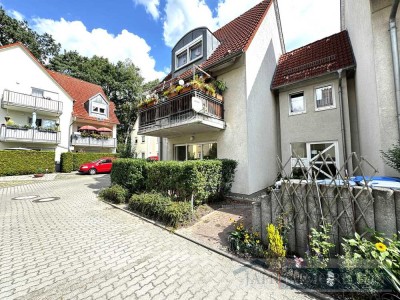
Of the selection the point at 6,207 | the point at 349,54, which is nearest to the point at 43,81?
the point at 6,207

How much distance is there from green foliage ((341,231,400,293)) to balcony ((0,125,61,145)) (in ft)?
81.1

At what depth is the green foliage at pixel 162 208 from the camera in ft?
18.9

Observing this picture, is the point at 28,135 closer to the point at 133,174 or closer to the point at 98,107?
the point at 98,107

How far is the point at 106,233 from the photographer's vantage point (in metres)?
5.29

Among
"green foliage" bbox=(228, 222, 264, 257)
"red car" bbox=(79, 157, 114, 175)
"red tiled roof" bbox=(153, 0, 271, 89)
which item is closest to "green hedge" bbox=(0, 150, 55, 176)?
"red car" bbox=(79, 157, 114, 175)

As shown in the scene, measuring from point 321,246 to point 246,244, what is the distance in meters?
1.50

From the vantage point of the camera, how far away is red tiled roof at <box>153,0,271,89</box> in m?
9.32

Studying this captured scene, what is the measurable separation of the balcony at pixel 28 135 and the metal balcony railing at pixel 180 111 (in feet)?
49.6

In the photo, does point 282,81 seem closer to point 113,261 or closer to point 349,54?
point 349,54

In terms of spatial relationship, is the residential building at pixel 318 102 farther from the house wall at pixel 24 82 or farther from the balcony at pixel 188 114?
the house wall at pixel 24 82

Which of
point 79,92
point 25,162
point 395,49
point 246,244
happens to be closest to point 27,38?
point 79,92

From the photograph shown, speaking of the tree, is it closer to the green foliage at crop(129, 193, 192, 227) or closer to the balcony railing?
the balcony railing

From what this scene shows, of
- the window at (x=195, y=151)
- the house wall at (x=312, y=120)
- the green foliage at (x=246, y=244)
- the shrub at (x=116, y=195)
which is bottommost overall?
the green foliage at (x=246, y=244)

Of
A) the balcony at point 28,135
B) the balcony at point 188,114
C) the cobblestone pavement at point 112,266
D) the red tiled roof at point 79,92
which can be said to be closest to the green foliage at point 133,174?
the balcony at point 188,114
